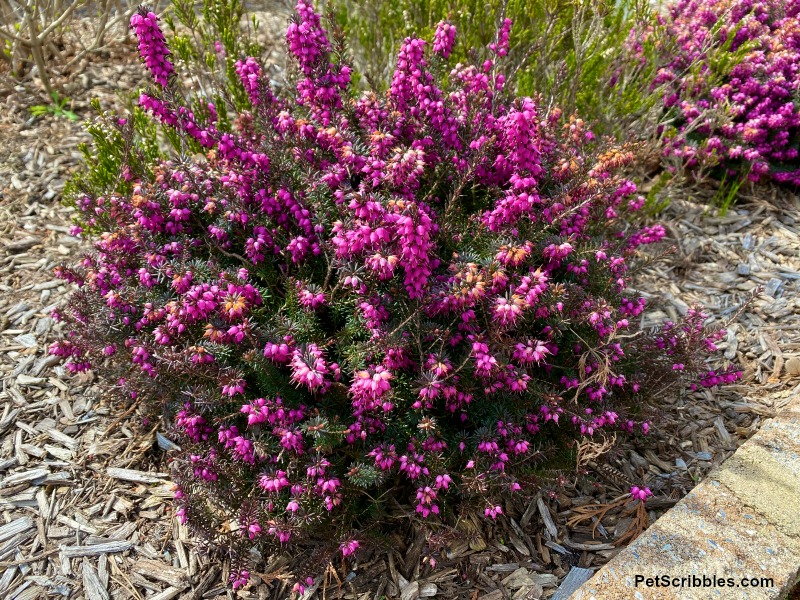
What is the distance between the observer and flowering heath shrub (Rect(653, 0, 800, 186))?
15.0 feet

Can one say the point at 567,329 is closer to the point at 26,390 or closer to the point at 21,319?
the point at 26,390

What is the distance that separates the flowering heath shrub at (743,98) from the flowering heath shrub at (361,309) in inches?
80.8

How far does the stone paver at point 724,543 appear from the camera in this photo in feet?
6.98

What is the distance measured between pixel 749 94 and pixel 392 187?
3.82 meters

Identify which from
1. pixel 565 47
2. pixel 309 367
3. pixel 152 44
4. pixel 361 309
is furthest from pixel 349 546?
pixel 565 47

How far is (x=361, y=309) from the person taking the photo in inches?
96.5

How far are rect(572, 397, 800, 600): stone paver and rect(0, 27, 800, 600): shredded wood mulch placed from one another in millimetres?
393

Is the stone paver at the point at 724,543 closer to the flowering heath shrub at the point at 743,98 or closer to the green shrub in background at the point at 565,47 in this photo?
the green shrub in background at the point at 565,47

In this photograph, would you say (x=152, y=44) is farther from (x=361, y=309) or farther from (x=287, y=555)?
(x=287, y=555)

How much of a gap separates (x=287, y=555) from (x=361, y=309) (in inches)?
44.1

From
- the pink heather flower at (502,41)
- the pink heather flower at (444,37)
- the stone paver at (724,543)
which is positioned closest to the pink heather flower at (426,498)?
the stone paver at (724,543)

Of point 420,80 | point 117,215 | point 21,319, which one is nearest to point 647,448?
point 420,80

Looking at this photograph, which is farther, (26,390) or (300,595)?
(26,390)

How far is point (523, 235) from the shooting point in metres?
2.74
